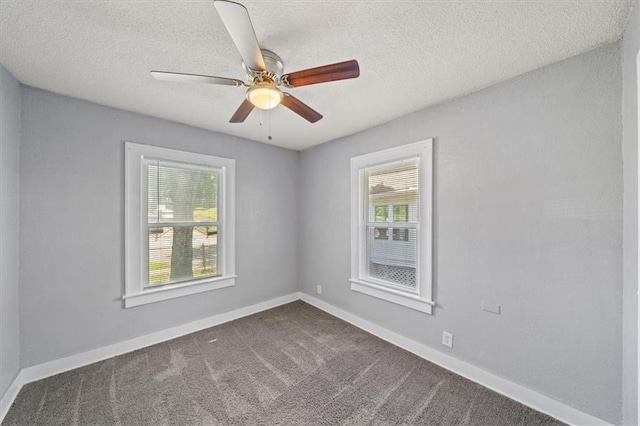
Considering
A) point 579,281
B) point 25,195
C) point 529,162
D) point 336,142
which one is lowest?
point 579,281

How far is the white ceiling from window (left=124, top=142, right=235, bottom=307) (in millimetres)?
790

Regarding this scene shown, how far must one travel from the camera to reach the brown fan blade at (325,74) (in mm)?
1308

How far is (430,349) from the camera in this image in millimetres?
2426

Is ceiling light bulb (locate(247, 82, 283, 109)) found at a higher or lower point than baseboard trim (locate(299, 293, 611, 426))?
higher

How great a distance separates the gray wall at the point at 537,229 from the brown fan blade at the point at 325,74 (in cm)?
140

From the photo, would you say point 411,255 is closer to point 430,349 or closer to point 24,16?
point 430,349

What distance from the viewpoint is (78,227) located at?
2309 millimetres

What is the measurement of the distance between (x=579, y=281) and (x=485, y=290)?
575 millimetres

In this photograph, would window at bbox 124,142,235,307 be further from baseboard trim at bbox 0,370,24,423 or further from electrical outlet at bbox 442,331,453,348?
electrical outlet at bbox 442,331,453,348

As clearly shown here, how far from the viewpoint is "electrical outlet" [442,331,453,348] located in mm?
2283

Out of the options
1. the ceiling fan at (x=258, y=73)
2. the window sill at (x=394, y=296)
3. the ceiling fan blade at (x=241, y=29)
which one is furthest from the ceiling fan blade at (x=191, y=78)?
the window sill at (x=394, y=296)

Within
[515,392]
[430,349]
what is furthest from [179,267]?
[515,392]

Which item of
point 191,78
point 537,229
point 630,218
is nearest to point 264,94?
point 191,78

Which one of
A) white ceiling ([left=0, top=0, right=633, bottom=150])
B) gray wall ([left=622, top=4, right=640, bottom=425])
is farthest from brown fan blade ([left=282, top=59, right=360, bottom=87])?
gray wall ([left=622, top=4, right=640, bottom=425])
